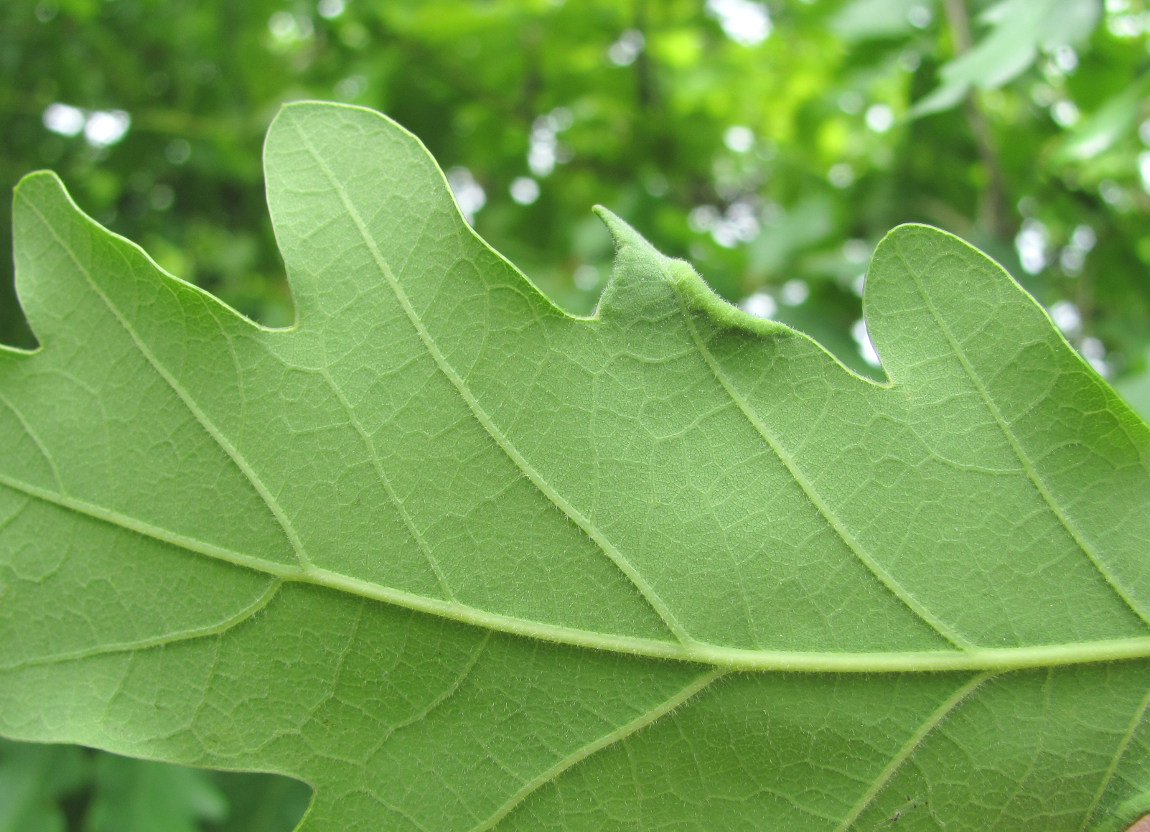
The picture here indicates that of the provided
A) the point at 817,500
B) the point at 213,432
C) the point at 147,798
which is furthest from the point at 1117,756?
the point at 147,798

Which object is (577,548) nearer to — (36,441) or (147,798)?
(36,441)

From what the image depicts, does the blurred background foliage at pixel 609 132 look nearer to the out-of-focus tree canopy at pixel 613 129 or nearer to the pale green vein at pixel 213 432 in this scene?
the out-of-focus tree canopy at pixel 613 129

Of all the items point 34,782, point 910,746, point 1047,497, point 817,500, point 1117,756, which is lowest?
point 1117,756

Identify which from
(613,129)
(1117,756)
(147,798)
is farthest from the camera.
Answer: (613,129)

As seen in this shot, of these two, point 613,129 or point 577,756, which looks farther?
point 613,129

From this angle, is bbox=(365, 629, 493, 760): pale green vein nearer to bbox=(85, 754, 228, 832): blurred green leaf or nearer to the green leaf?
the green leaf

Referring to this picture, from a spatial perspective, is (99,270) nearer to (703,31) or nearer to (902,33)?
(902,33)
